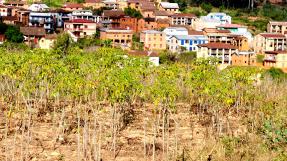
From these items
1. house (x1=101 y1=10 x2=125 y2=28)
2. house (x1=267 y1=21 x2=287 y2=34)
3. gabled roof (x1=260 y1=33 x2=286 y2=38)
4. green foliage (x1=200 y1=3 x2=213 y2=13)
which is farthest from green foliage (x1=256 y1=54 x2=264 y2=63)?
green foliage (x1=200 y1=3 x2=213 y2=13)

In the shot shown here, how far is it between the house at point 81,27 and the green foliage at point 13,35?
6.27 m

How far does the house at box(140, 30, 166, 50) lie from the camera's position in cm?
4196

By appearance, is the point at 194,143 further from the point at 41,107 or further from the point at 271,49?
the point at 271,49

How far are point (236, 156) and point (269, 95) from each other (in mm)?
9560

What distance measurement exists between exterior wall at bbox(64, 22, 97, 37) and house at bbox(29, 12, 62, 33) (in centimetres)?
209

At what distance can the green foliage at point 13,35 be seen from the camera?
3797cm

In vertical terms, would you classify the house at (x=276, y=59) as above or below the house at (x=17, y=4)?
below

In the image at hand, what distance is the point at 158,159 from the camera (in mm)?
11242

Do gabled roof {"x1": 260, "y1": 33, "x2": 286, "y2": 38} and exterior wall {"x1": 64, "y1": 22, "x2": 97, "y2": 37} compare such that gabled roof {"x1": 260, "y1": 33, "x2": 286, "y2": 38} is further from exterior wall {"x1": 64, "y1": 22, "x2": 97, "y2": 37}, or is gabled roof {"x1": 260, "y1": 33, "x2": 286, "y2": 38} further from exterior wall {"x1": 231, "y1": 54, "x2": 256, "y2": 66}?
exterior wall {"x1": 64, "y1": 22, "x2": 97, "y2": 37}

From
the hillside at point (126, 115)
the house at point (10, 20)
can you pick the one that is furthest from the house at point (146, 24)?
the hillside at point (126, 115)

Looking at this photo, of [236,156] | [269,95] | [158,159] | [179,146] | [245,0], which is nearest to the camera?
[236,156]

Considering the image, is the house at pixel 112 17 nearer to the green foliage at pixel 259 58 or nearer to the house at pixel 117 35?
the house at pixel 117 35

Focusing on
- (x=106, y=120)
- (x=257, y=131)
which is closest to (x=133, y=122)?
(x=106, y=120)

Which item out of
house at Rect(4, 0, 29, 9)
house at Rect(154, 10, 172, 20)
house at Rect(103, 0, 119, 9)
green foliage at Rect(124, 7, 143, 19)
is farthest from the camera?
house at Rect(103, 0, 119, 9)
